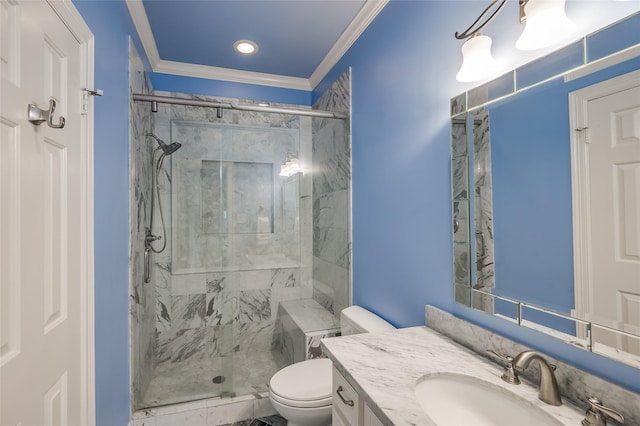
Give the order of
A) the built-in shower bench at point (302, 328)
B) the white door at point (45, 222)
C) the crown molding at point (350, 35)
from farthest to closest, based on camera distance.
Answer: the built-in shower bench at point (302, 328) < the crown molding at point (350, 35) < the white door at point (45, 222)

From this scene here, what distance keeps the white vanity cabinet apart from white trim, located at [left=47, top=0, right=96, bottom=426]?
103 centimetres

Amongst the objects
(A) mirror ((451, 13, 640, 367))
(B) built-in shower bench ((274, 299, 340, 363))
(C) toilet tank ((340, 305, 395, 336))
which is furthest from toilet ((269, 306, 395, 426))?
(A) mirror ((451, 13, 640, 367))

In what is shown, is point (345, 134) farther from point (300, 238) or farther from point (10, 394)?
point (10, 394)

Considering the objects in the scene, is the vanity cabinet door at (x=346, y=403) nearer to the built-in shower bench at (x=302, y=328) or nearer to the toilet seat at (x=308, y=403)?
the toilet seat at (x=308, y=403)

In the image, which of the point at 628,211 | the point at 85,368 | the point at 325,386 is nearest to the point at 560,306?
the point at 628,211

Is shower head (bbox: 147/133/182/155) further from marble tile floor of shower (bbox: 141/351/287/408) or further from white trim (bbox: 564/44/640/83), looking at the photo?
white trim (bbox: 564/44/640/83)

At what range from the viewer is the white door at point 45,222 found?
2.63ft

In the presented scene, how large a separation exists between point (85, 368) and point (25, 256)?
0.64m

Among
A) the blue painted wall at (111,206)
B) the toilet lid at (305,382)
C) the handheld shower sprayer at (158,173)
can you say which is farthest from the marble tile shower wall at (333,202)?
the blue painted wall at (111,206)

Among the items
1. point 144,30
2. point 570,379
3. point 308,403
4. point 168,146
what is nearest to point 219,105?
point 168,146

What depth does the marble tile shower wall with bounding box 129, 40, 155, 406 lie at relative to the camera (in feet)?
6.32

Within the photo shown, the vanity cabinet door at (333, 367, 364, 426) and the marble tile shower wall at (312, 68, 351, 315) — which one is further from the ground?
the marble tile shower wall at (312, 68, 351, 315)

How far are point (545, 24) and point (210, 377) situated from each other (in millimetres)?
2666

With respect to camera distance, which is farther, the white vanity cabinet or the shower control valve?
the shower control valve
